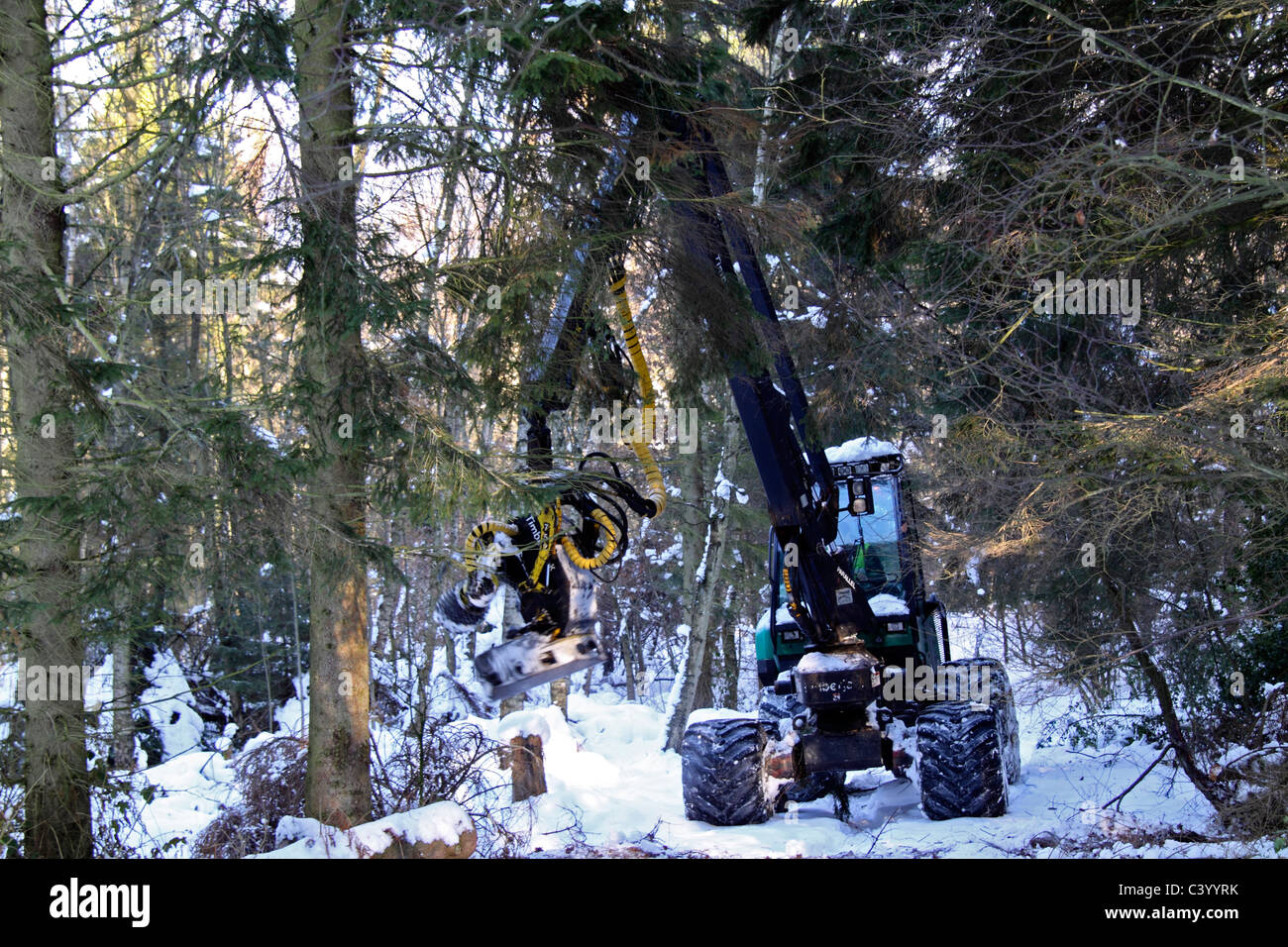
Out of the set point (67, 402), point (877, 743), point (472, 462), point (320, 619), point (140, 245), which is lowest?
point (877, 743)

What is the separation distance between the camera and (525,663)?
4988mm

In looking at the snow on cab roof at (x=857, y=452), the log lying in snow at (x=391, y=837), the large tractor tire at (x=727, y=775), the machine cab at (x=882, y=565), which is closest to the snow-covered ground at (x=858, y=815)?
the large tractor tire at (x=727, y=775)

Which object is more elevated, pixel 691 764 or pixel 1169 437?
pixel 1169 437

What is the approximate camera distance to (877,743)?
8.35m

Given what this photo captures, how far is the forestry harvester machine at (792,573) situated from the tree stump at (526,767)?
1.87 m

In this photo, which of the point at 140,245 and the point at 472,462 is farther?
the point at 140,245

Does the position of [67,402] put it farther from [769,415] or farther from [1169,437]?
[1169,437]

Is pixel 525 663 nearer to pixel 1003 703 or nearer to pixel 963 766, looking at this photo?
pixel 963 766

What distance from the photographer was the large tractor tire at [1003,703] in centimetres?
881

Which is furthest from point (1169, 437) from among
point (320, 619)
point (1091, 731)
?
point (1091, 731)

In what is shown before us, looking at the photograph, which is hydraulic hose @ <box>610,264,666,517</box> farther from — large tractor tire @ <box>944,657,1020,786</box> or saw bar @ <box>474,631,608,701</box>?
large tractor tire @ <box>944,657,1020,786</box>

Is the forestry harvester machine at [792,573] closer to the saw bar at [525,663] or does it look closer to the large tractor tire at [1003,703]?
the large tractor tire at [1003,703]

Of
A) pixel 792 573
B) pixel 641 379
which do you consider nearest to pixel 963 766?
pixel 792 573

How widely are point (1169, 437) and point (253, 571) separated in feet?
21.2
